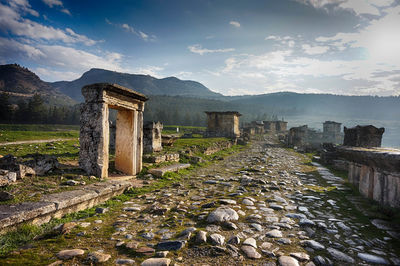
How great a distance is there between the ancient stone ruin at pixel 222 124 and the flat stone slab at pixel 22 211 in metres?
21.6

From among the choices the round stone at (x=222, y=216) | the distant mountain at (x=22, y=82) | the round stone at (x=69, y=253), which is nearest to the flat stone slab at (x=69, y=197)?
the round stone at (x=69, y=253)

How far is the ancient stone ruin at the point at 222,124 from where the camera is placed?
24.4 m

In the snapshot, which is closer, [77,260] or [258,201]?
[77,260]

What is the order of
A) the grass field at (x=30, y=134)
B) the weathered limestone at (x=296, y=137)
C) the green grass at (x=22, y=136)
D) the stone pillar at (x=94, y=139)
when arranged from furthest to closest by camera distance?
the weathered limestone at (x=296, y=137) → the grass field at (x=30, y=134) → the green grass at (x=22, y=136) → the stone pillar at (x=94, y=139)

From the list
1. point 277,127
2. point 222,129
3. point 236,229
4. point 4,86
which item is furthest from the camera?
point 4,86

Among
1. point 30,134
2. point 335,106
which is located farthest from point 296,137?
point 335,106

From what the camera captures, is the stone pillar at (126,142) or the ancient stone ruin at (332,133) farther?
the ancient stone ruin at (332,133)

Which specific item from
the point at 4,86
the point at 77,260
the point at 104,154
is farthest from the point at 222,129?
the point at 4,86

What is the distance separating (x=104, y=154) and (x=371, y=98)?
7988 inches

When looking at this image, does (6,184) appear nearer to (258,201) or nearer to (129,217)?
(129,217)

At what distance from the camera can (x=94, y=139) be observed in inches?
230

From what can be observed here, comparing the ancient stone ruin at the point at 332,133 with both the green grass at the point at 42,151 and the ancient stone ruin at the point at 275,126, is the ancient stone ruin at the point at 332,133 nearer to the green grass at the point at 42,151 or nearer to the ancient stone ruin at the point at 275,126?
the ancient stone ruin at the point at 275,126

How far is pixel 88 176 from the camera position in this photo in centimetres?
560

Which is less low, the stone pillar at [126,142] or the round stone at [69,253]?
the stone pillar at [126,142]
